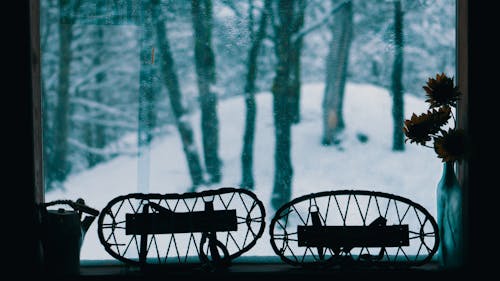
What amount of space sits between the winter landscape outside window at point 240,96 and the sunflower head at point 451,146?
11 cm

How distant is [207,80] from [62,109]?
1.20ft

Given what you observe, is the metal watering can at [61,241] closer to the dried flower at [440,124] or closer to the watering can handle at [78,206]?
the watering can handle at [78,206]

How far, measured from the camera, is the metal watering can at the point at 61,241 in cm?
146

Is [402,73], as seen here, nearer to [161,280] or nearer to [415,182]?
[415,182]

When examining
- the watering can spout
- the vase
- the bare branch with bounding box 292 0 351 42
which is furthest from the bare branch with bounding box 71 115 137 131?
the vase

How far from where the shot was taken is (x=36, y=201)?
151 centimetres

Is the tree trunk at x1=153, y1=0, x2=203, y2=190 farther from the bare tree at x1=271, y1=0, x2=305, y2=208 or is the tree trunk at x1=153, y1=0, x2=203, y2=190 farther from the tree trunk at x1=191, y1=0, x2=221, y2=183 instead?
the bare tree at x1=271, y1=0, x2=305, y2=208

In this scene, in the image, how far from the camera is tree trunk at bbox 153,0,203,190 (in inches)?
63.4

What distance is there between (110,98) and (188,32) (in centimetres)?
25

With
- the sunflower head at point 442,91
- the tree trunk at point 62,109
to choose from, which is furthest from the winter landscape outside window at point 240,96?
the sunflower head at point 442,91

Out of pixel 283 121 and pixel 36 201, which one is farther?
pixel 283 121

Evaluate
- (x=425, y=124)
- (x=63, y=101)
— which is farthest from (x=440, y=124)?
(x=63, y=101)

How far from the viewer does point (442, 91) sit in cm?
153

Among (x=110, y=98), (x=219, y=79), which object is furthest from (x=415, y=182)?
(x=110, y=98)
